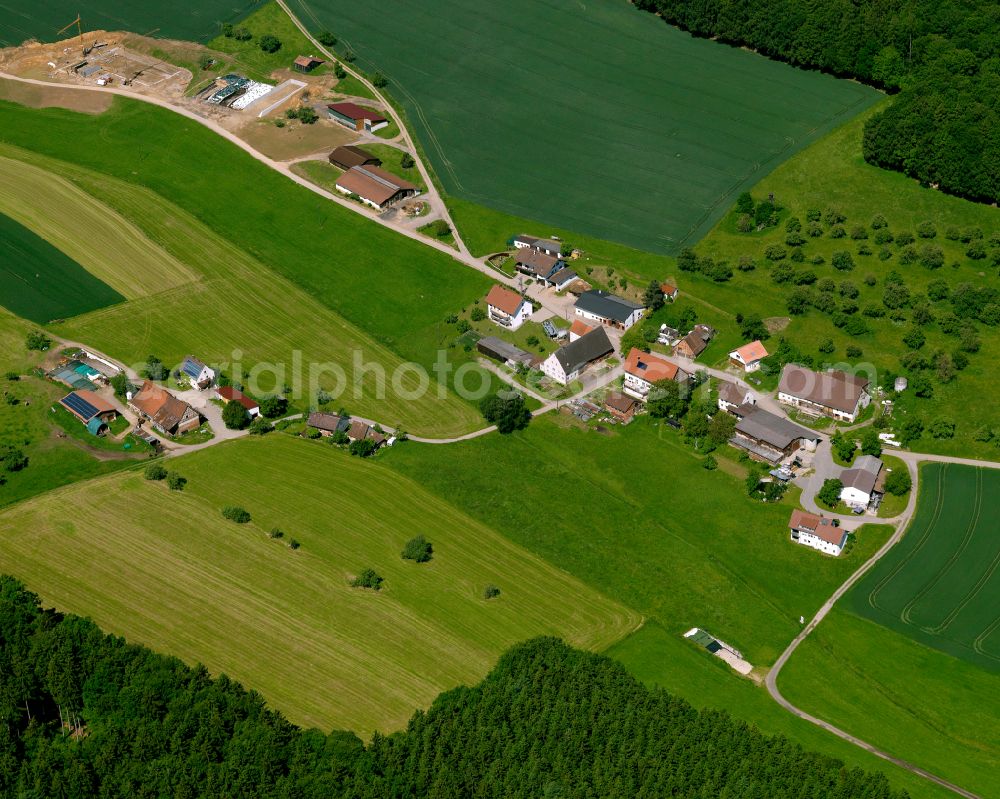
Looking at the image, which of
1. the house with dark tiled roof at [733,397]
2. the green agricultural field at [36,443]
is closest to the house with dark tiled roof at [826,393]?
the house with dark tiled roof at [733,397]

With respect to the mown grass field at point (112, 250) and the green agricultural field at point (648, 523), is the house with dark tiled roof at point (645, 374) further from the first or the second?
the mown grass field at point (112, 250)

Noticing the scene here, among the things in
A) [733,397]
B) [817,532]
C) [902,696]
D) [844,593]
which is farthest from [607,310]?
[902,696]

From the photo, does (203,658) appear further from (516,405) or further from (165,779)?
(516,405)

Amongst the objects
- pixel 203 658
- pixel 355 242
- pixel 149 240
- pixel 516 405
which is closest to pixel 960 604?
pixel 516 405

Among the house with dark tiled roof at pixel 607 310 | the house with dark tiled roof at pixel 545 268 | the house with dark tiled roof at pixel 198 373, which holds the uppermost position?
the house with dark tiled roof at pixel 545 268

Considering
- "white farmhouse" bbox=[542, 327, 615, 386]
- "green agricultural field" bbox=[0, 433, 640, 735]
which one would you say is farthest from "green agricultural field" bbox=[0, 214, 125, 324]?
"white farmhouse" bbox=[542, 327, 615, 386]

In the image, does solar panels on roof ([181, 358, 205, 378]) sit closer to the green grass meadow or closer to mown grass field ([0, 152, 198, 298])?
the green grass meadow
